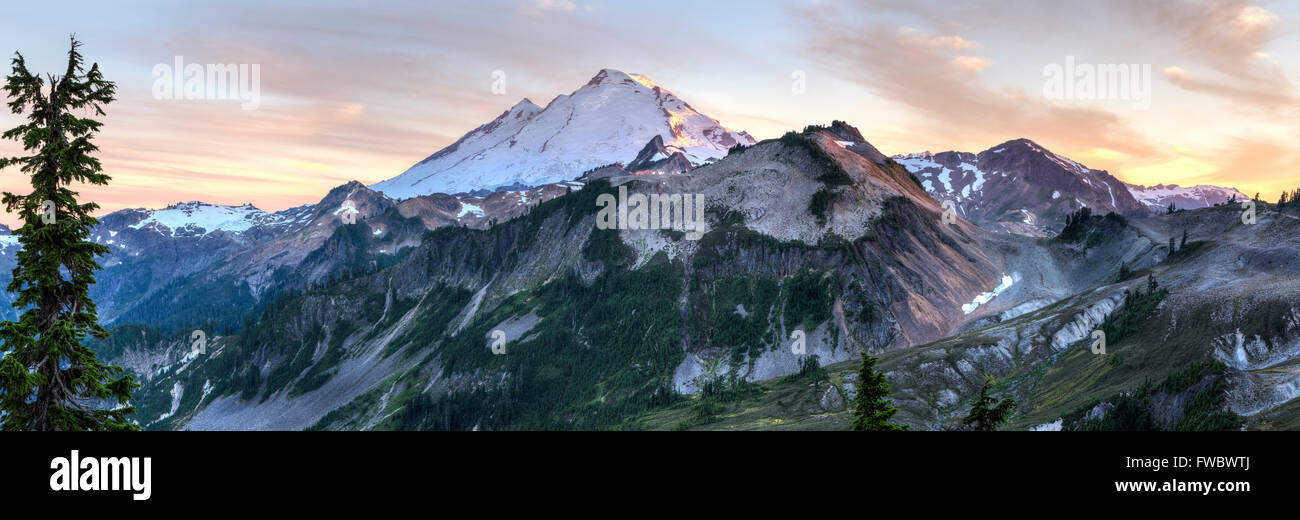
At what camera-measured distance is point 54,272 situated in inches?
1069

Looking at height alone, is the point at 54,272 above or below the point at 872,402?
above

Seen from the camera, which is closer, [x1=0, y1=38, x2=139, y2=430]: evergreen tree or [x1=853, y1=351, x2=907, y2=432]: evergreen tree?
[x1=0, y1=38, x2=139, y2=430]: evergreen tree

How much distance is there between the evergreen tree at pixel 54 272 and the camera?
86.9ft

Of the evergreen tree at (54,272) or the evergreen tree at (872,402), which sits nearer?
the evergreen tree at (54,272)

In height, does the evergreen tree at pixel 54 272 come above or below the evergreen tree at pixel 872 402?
above

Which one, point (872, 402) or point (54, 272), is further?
point (872, 402)

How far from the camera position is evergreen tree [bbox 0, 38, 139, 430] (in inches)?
1043

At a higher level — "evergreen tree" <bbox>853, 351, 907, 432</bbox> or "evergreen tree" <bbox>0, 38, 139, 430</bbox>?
"evergreen tree" <bbox>0, 38, 139, 430</bbox>
